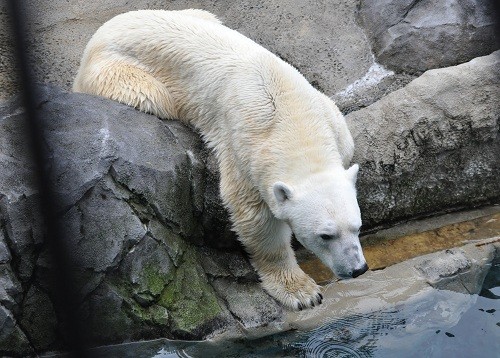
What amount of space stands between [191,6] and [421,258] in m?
3.28

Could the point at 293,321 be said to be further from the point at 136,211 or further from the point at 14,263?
the point at 14,263

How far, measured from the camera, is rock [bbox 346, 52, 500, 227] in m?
4.89

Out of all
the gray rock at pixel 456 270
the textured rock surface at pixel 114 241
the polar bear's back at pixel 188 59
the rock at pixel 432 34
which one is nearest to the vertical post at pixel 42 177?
the textured rock surface at pixel 114 241

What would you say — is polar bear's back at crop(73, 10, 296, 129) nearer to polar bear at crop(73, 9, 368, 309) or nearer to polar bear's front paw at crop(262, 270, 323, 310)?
polar bear at crop(73, 9, 368, 309)

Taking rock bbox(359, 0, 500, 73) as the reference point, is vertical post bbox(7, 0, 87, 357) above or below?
above

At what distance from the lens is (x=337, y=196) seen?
3850mm

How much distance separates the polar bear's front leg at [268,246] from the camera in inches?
171

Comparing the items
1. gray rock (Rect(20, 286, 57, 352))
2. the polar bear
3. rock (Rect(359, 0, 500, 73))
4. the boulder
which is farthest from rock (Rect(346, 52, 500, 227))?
gray rock (Rect(20, 286, 57, 352))

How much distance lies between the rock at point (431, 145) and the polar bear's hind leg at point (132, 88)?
122 cm

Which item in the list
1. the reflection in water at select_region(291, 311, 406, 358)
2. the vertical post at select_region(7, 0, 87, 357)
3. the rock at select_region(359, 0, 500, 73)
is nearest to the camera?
the vertical post at select_region(7, 0, 87, 357)

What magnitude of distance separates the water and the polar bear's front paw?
8.3 inches

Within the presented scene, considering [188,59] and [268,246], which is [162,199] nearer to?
[268,246]

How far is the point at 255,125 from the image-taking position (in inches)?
170

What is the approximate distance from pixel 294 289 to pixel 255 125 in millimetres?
957
